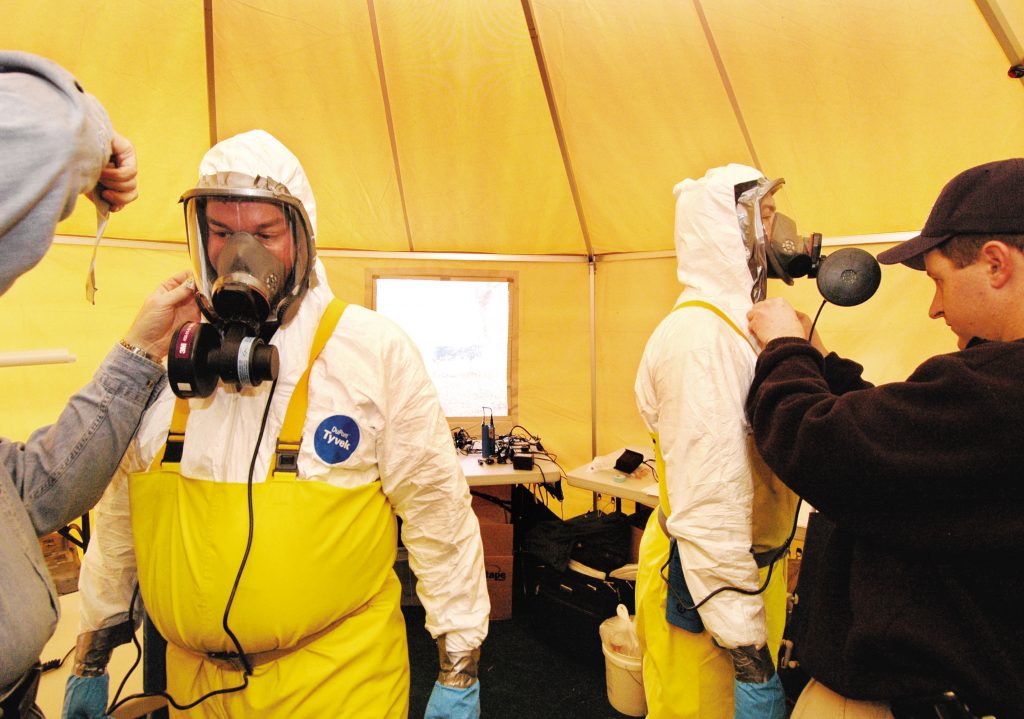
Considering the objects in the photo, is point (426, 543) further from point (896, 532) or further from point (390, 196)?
point (390, 196)

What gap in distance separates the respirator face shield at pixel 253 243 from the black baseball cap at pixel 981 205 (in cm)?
121

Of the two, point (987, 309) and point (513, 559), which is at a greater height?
point (987, 309)

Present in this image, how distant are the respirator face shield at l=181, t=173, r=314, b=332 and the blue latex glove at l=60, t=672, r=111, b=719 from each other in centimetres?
85

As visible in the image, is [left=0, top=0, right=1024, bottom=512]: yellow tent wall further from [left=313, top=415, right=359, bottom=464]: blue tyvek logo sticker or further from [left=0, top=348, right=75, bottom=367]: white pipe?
[left=313, top=415, right=359, bottom=464]: blue tyvek logo sticker

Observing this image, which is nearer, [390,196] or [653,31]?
[653,31]

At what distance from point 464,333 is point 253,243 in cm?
249

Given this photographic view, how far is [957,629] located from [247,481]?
1.17 meters

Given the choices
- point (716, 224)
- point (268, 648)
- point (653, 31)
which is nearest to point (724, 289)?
point (716, 224)

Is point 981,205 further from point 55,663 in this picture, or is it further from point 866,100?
point 55,663

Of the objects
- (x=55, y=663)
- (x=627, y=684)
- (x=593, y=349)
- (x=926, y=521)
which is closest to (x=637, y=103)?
(x=593, y=349)

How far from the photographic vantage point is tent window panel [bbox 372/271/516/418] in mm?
3539

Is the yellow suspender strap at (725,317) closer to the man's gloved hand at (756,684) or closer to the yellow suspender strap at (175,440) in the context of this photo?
the man's gloved hand at (756,684)

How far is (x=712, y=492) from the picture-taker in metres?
1.22

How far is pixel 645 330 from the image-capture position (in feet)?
11.1
